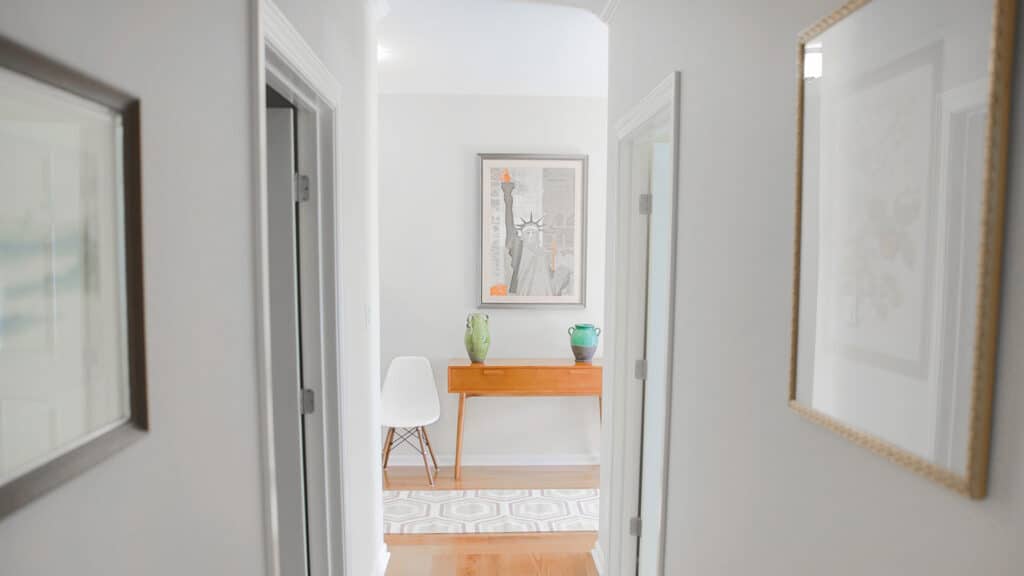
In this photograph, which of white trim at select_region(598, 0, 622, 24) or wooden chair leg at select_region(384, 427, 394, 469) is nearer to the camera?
white trim at select_region(598, 0, 622, 24)

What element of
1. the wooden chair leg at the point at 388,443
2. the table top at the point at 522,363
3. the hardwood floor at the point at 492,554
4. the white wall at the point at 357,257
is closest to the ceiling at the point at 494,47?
the white wall at the point at 357,257

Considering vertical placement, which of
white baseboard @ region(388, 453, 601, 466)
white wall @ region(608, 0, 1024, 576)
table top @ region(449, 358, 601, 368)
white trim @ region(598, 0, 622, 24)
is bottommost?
white baseboard @ region(388, 453, 601, 466)

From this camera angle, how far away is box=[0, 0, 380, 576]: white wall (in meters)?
0.63

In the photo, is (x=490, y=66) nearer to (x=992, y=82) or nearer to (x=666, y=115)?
(x=666, y=115)

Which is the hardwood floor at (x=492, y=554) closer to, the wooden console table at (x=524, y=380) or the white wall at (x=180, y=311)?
the wooden console table at (x=524, y=380)

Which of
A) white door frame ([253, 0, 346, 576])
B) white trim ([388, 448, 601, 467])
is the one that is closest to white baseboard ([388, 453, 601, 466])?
white trim ([388, 448, 601, 467])

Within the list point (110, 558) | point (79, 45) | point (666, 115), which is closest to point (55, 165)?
point (79, 45)

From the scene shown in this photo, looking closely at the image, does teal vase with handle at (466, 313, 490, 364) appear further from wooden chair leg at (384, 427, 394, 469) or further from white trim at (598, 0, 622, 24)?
white trim at (598, 0, 622, 24)

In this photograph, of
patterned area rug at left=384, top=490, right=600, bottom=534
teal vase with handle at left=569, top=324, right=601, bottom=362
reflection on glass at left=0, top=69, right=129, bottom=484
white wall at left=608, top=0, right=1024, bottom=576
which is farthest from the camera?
teal vase with handle at left=569, top=324, right=601, bottom=362

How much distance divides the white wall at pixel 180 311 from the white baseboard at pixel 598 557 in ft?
6.34

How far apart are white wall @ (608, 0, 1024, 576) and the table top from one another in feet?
7.02

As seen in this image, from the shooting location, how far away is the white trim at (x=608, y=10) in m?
2.38

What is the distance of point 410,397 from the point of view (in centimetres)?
397

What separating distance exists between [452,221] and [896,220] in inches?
138
